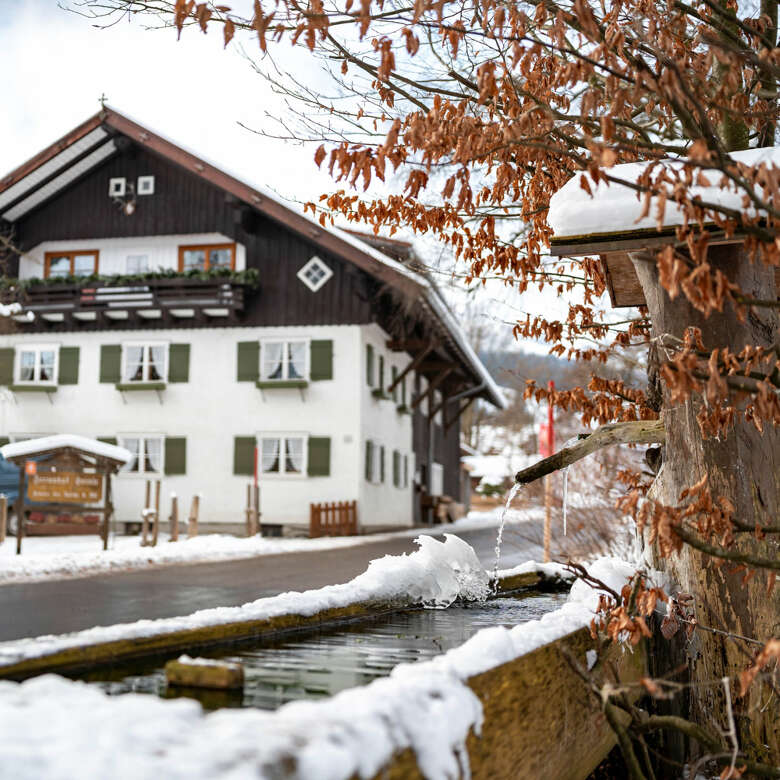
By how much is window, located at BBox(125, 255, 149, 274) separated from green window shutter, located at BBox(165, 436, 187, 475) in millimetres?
4589

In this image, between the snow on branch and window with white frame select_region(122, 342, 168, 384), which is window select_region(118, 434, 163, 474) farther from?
the snow on branch

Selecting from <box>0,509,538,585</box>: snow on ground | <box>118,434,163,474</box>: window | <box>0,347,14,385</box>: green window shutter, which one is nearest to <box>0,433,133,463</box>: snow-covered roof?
<box>0,509,538,585</box>: snow on ground

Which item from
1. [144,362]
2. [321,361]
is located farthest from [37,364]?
[321,361]

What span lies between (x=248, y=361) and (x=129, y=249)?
4.64 meters

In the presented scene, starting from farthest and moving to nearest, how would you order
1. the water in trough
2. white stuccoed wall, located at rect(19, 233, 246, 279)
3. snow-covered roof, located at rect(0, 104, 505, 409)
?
white stuccoed wall, located at rect(19, 233, 246, 279), snow-covered roof, located at rect(0, 104, 505, 409), the water in trough

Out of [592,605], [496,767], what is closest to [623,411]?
[592,605]

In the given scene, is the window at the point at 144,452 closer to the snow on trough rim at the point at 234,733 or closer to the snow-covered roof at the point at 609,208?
the snow-covered roof at the point at 609,208

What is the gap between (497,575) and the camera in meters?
6.39

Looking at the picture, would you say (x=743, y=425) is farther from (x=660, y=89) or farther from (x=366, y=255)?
(x=366, y=255)

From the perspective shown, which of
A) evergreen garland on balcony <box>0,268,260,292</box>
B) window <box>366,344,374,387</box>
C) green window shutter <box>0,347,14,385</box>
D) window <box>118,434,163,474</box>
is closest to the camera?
evergreen garland on balcony <box>0,268,260,292</box>

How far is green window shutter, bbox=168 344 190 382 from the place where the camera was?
26047mm

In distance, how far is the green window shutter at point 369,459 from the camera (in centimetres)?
2553

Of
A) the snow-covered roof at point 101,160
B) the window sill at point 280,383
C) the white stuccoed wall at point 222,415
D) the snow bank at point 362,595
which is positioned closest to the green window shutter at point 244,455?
the white stuccoed wall at point 222,415

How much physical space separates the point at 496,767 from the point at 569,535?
9.84 m
